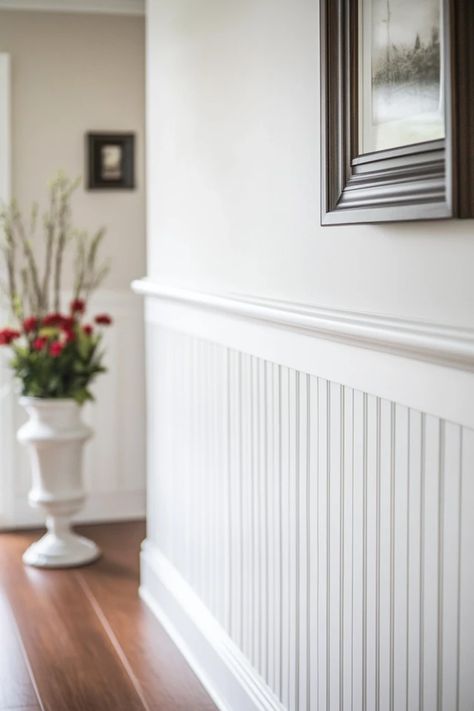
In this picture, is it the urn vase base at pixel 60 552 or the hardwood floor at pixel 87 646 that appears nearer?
the hardwood floor at pixel 87 646

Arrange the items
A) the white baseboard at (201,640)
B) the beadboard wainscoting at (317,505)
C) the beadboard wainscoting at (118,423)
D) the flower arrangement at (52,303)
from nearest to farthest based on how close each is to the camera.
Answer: the beadboard wainscoting at (317,505) → the white baseboard at (201,640) → the flower arrangement at (52,303) → the beadboard wainscoting at (118,423)

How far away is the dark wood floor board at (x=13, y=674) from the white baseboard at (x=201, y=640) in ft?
1.58

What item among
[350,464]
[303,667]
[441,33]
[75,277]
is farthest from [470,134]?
[75,277]

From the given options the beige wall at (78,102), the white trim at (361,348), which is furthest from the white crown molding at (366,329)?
the beige wall at (78,102)

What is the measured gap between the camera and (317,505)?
7.36 feet

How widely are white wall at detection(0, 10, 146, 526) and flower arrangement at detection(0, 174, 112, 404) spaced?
0.10 m

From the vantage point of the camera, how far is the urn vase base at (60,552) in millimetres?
4352

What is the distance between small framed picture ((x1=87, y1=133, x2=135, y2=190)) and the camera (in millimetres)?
4926

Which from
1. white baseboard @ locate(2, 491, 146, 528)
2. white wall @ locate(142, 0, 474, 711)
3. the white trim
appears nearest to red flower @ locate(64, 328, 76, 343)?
white wall @ locate(142, 0, 474, 711)

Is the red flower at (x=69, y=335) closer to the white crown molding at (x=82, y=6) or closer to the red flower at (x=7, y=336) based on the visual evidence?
the red flower at (x=7, y=336)

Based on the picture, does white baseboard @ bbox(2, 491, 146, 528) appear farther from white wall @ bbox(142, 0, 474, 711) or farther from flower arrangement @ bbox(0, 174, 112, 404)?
white wall @ bbox(142, 0, 474, 711)

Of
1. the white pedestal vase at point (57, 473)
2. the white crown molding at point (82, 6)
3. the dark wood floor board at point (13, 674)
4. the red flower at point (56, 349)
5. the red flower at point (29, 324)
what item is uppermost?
the white crown molding at point (82, 6)

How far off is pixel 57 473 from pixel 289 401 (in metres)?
2.18

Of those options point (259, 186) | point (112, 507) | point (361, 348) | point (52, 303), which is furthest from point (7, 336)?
point (361, 348)
